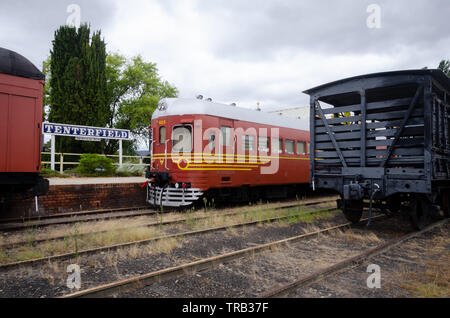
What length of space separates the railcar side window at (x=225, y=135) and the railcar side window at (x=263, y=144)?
1.47m

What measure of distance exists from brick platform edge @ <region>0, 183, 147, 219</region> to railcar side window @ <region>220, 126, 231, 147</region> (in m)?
3.69

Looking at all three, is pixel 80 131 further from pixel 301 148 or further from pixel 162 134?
pixel 301 148

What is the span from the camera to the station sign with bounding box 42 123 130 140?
45.8 feet

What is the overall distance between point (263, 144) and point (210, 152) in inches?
98.7

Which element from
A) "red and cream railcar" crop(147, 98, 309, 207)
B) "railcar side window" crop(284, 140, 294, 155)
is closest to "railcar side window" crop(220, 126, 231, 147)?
"red and cream railcar" crop(147, 98, 309, 207)

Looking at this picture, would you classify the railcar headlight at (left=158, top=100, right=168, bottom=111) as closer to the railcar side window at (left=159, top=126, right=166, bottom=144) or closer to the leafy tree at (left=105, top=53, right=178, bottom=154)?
the railcar side window at (left=159, top=126, right=166, bottom=144)

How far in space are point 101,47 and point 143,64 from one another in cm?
959

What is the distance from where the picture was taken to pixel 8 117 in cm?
695

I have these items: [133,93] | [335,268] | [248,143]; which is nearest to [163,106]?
[248,143]

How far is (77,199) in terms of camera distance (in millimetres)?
10164

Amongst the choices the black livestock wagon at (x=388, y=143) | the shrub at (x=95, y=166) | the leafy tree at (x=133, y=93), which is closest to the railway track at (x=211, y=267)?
the black livestock wagon at (x=388, y=143)

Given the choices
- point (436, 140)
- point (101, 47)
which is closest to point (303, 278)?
point (436, 140)

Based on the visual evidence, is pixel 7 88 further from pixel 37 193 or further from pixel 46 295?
pixel 46 295

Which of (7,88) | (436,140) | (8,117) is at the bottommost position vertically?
(436,140)
